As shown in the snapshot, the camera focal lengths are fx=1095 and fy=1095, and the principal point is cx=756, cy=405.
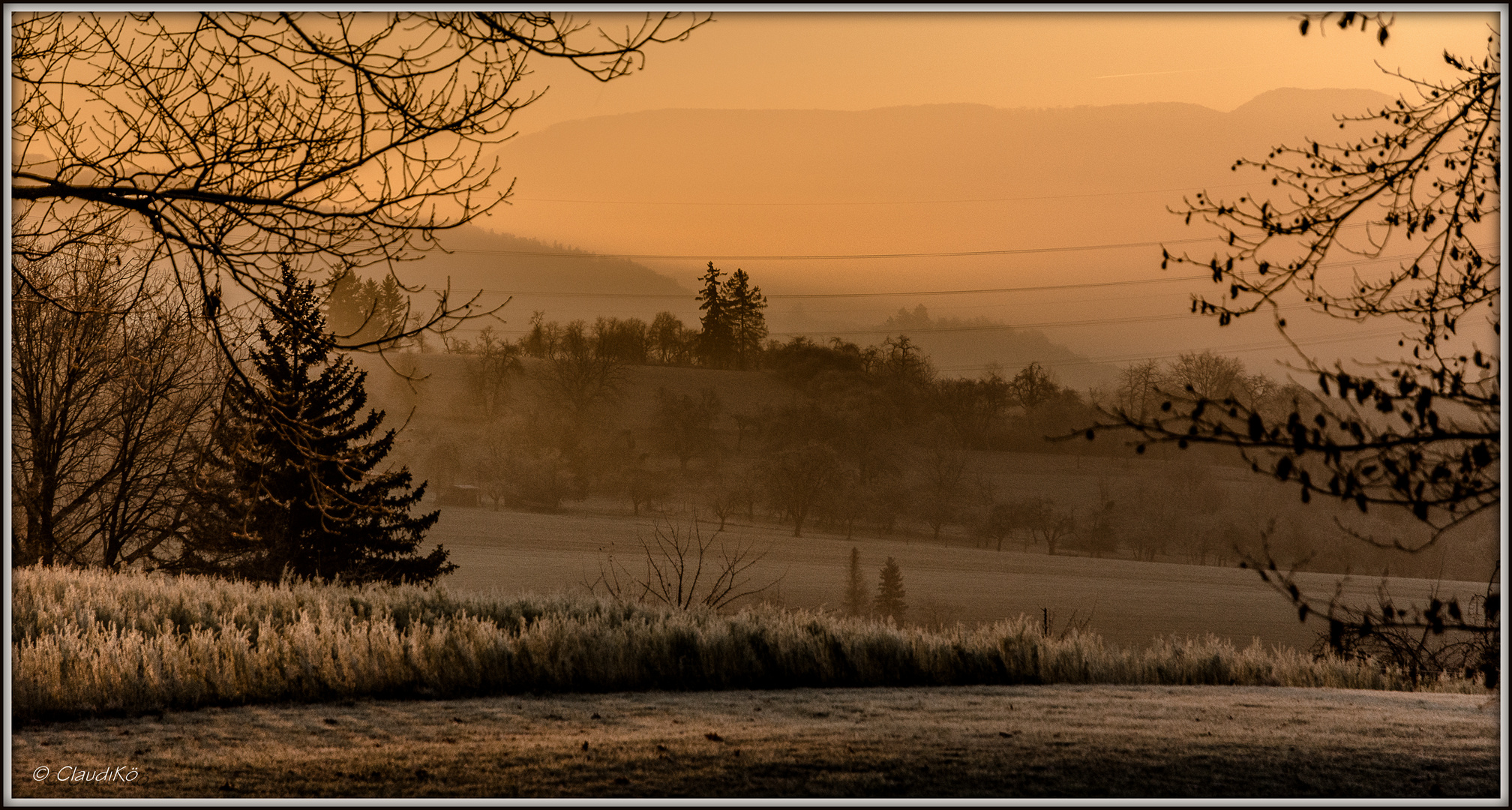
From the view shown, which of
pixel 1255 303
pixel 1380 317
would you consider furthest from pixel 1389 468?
pixel 1380 317

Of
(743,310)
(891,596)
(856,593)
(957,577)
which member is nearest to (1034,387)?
(743,310)

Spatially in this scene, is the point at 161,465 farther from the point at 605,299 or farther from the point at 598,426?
the point at 598,426

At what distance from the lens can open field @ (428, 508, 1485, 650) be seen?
1724 inches

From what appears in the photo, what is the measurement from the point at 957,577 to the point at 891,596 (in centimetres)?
577

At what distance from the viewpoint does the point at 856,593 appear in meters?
52.9

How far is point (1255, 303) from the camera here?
17.3ft

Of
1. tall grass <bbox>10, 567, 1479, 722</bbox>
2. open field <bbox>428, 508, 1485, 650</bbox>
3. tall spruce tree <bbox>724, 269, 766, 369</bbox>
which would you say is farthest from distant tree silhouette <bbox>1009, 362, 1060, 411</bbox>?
tall grass <bbox>10, 567, 1479, 722</bbox>

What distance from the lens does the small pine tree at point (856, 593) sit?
5116 cm

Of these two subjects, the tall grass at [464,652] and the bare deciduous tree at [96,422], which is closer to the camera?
the tall grass at [464,652]

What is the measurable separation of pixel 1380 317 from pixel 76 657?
8.56 meters

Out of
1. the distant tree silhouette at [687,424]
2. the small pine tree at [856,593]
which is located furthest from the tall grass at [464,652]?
the distant tree silhouette at [687,424]

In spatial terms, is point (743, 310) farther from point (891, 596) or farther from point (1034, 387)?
point (891, 596)

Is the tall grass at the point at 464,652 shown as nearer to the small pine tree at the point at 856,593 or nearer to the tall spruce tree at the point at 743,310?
the tall spruce tree at the point at 743,310

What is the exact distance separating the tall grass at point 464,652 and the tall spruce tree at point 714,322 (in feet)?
47.9
